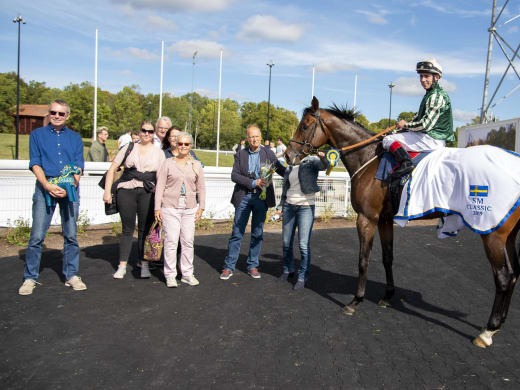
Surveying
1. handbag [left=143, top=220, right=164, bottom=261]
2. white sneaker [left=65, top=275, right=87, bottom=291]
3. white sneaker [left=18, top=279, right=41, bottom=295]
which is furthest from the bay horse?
white sneaker [left=18, top=279, right=41, bottom=295]

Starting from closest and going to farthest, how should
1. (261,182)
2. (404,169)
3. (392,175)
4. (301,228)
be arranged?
(404,169)
(392,175)
(301,228)
(261,182)

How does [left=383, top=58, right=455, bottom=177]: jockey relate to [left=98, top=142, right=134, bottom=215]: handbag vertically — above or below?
above

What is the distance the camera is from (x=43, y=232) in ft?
15.9

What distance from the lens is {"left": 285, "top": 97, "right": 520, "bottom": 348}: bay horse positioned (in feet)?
12.8

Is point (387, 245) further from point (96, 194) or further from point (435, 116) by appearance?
point (96, 194)

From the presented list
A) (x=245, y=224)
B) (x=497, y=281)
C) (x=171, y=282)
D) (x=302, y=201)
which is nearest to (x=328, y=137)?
(x=302, y=201)

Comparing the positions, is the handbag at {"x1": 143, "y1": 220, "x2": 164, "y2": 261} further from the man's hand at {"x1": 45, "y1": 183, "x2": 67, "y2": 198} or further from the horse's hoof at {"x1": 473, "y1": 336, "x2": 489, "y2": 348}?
the horse's hoof at {"x1": 473, "y1": 336, "x2": 489, "y2": 348}

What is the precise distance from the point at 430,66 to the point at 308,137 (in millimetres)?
1552

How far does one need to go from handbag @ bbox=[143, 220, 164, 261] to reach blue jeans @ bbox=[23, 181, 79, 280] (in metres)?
0.87

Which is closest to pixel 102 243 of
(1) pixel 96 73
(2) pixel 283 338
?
(2) pixel 283 338

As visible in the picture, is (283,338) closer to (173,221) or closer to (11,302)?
(173,221)

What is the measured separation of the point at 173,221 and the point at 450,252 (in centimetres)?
514

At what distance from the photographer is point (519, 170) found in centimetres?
376

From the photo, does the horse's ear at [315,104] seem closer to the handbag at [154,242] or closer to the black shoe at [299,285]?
the black shoe at [299,285]
